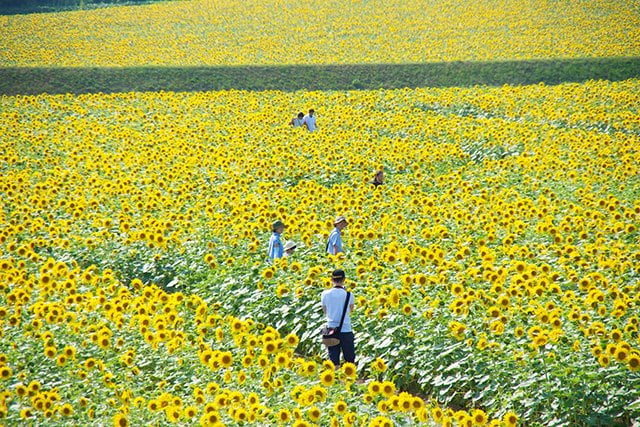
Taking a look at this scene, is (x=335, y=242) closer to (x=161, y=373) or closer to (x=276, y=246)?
(x=276, y=246)

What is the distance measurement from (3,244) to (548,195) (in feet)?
31.2

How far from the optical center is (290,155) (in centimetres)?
1861

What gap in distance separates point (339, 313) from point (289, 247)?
125 inches

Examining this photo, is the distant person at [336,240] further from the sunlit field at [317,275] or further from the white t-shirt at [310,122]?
the white t-shirt at [310,122]

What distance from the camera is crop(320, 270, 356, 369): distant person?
8172 mm

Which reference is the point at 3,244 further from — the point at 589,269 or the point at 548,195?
the point at 548,195

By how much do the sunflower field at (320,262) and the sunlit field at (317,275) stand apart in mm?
39

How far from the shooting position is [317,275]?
1002 cm

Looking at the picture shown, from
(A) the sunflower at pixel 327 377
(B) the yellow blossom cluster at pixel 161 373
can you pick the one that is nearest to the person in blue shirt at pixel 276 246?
(B) the yellow blossom cluster at pixel 161 373

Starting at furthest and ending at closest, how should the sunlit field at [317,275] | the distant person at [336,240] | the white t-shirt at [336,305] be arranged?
the distant person at [336,240] < the white t-shirt at [336,305] < the sunlit field at [317,275]

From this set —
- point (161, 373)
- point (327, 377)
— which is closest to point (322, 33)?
point (161, 373)

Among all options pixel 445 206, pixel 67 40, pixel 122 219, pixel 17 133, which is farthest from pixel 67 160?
pixel 67 40

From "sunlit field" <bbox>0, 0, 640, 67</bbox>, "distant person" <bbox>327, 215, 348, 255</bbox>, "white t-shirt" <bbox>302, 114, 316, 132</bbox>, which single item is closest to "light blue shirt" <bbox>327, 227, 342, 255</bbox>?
"distant person" <bbox>327, 215, 348, 255</bbox>

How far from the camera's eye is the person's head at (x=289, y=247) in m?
11.2
